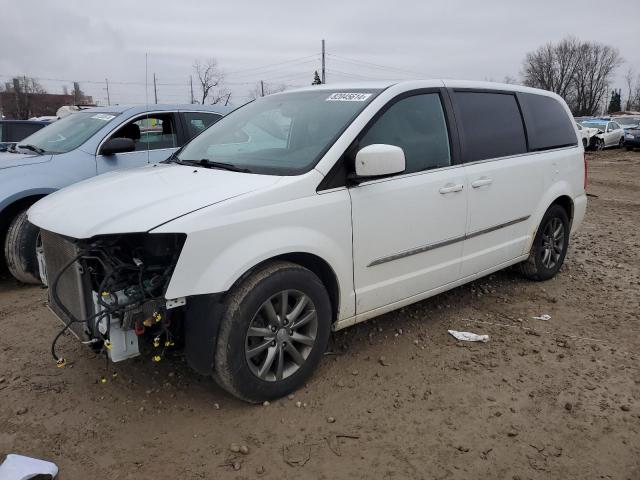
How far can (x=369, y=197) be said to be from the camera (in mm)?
3211

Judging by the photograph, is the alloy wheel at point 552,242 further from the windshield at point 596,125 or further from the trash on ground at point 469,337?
the windshield at point 596,125

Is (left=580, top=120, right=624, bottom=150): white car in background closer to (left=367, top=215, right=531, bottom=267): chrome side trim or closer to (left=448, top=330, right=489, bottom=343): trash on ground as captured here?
(left=367, top=215, right=531, bottom=267): chrome side trim

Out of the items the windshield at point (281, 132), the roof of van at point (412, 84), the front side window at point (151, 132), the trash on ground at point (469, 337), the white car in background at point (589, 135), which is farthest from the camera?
the white car in background at point (589, 135)

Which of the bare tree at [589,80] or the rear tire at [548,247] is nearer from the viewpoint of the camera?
the rear tire at [548,247]

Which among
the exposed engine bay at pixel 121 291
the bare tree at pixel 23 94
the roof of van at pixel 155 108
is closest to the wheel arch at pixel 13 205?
the roof of van at pixel 155 108

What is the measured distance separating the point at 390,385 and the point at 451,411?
0.41m

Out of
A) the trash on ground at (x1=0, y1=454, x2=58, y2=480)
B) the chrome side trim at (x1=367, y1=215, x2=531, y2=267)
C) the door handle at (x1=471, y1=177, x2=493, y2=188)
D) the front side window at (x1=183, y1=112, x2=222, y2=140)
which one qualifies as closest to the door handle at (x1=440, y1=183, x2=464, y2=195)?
the door handle at (x1=471, y1=177, x2=493, y2=188)

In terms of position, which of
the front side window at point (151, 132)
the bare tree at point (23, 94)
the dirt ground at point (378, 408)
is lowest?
the dirt ground at point (378, 408)

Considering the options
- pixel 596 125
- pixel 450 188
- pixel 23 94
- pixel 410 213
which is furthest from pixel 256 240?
pixel 23 94

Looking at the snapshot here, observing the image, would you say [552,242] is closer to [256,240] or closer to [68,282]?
[256,240]

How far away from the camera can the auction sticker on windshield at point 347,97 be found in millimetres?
3451

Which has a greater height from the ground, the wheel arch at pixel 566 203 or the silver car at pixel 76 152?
the silver car at pixel 76 152

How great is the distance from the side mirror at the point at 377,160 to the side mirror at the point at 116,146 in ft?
10.3

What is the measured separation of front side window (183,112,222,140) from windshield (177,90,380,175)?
6.83ft
